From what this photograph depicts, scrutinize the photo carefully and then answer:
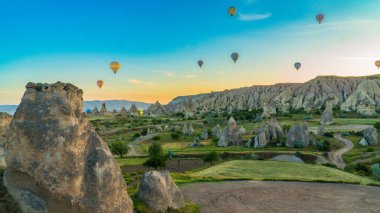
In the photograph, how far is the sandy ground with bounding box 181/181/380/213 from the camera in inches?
1215

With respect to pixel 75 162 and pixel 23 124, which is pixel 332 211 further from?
pixel 23 124

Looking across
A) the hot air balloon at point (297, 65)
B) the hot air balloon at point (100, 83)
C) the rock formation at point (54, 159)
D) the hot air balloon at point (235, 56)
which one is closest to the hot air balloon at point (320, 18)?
the hot air balloon at point (235, 56)

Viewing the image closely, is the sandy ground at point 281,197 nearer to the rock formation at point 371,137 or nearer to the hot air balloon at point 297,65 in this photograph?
the rock formation at point 371,137

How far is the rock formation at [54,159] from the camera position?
1855 centimetres

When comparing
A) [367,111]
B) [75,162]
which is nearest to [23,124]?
[75,162]

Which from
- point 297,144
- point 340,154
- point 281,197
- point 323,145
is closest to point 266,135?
point 297,144

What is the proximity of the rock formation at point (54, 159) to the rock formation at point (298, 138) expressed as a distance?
6473cm

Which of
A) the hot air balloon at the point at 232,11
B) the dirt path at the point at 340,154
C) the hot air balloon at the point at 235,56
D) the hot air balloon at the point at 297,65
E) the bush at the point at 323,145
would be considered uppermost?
the hot air balloon at the point at 232,11

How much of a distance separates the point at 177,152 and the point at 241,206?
4623 centimetres

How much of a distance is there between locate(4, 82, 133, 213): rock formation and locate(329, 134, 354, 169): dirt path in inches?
2012

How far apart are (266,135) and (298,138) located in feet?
24.1

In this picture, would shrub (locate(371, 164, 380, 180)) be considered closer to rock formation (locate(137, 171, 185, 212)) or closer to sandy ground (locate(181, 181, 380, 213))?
sandy ground (locate(181, 181, 380, 213))

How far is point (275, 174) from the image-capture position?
4881 cm

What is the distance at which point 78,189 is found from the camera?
63.7 feet
